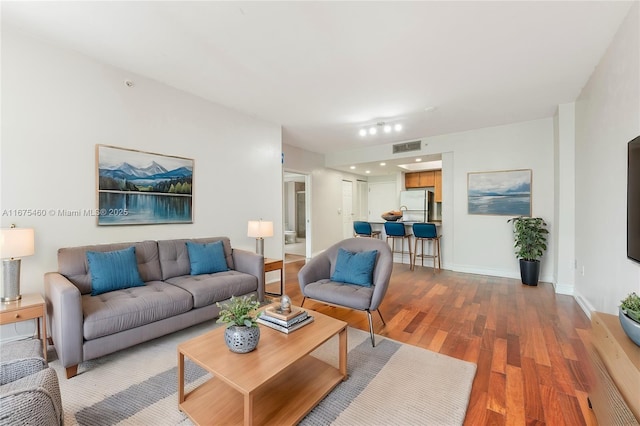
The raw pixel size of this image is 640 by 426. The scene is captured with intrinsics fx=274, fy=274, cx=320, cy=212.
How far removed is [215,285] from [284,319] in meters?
1.15

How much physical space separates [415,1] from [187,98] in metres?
2.71

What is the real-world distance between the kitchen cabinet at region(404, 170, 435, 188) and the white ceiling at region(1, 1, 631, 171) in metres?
3.93

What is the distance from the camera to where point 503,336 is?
8.28 ft

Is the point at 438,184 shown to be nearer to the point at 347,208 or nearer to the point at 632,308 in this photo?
the point at 347,208

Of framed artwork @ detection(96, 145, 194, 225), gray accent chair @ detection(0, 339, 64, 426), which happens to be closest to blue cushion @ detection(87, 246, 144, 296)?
framed artwork @ detection(96, 145, 194, 225)

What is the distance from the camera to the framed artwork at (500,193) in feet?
14.8

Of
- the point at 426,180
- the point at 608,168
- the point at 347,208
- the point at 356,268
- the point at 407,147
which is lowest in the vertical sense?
the point at 356,268

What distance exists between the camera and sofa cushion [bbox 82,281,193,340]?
6.41 feet

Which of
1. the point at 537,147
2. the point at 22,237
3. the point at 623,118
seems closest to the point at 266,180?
the point at 22,237

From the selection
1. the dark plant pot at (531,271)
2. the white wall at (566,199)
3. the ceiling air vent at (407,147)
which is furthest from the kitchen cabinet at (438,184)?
the white wall at (566,199)

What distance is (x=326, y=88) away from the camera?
3.18 m

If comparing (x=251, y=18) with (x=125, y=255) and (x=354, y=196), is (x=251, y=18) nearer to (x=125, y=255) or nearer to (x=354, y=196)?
(x=125, y=255)

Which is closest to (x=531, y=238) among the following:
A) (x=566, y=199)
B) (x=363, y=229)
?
(x=566, y=199)

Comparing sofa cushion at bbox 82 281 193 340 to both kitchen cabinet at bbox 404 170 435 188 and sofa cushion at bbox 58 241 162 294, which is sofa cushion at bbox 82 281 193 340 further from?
kitchen cabinet at bbox 404 170 435 188
